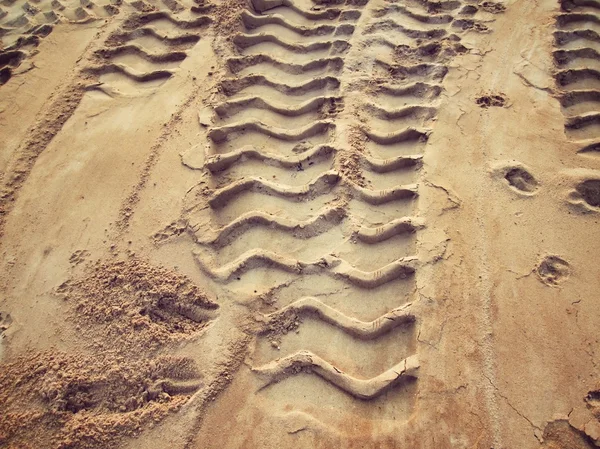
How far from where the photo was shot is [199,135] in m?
2.75

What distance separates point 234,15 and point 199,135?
49.7 inches

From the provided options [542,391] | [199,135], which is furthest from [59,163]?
[542,391]

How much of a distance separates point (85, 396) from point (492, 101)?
279cm

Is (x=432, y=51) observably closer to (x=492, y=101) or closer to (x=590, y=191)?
(x=492, y=101)

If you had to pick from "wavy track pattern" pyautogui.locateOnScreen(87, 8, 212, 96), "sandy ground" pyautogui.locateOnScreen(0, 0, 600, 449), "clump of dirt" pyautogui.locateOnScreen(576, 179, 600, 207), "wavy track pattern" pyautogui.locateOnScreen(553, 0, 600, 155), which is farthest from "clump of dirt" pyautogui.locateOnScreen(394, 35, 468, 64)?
"wavy track pattern" pyautogui.locateOnScreen(87, 8, 212, 96)

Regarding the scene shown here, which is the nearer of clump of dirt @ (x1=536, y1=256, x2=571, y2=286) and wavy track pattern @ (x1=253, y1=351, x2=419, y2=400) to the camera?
wavy track pattern @ (x1=253, y1=351, x2=419, y2=400)

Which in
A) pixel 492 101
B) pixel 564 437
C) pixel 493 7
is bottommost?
pixel 564 437

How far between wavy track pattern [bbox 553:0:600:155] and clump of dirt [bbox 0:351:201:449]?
2.55m

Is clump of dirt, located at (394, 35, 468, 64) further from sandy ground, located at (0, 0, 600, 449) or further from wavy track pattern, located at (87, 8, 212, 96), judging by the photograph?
wavy track pattern, located at (87, 8, 212, 96)

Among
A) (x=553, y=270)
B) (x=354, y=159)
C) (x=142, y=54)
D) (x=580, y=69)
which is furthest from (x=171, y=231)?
(x=580, y=69)

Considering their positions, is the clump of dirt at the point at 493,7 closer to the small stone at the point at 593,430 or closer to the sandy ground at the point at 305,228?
the sandy ground at the point at 305,228

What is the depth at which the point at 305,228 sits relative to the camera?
7.62ft

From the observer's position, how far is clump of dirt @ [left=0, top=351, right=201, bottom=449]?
1753mm

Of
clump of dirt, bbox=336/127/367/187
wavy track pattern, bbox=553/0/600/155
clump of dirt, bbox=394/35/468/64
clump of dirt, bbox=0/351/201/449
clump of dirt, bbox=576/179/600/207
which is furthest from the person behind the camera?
clump of dirt, bbox=394/35/468/64
